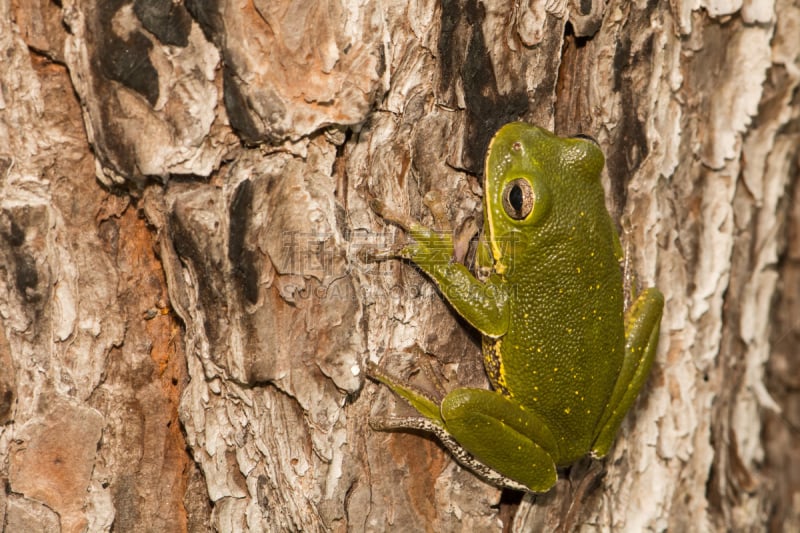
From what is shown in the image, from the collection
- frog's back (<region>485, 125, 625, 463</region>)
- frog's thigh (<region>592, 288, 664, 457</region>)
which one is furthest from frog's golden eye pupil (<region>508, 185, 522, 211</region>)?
frog's thigh (<region>592, 288, 664, 457</region>)

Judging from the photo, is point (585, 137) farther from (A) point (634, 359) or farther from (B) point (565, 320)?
(A) point (634, 359)

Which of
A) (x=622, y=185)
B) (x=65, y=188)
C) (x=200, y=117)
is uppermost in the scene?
(x=622, y=185)

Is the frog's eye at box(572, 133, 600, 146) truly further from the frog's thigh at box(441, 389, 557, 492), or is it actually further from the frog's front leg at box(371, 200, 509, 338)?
the frog's thigh at box(441, 389, 557, 492)

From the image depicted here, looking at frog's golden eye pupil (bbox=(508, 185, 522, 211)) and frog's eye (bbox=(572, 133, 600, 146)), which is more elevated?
frog's eye (bbox=(572, 133, 600, 146))

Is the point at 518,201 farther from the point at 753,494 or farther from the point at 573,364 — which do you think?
the point at 753,494

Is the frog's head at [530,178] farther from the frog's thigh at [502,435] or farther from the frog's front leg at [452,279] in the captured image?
the frog's thigh at [502,435]

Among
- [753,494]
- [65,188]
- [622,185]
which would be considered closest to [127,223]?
[65,188]

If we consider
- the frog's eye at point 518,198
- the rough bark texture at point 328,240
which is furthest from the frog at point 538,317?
the rough bark texture at point 328,240
